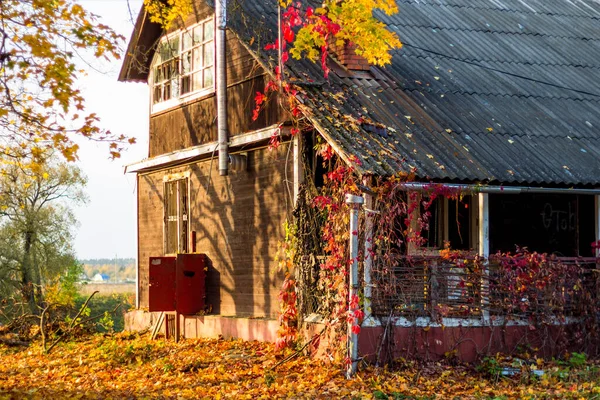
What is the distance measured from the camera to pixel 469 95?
1678cm

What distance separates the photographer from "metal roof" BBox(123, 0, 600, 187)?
14.2 m

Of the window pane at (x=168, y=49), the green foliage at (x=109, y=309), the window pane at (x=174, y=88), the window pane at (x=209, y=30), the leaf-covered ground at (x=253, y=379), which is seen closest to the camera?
the leaf-covered ground at (x=253, y=379)

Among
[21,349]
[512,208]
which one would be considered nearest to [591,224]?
[512,208]

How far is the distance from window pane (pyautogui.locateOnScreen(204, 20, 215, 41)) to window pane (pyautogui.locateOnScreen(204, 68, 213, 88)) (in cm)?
61

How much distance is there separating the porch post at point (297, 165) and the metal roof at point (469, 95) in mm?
812

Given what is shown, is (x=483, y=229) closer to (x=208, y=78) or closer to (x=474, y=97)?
(x=474, y=97)

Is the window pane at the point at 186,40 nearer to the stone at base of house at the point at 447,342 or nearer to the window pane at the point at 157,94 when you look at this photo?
the window pane at the point at 157,94

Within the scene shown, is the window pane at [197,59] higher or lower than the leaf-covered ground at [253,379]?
higher

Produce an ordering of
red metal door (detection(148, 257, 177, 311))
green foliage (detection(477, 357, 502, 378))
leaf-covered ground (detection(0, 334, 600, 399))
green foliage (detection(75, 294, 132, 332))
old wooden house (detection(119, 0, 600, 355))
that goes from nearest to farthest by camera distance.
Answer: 1. leaf-covered ground (detection(0, 334, 600, 399))
2. green foliage (detection(477, 357, 502, 378))
3. old wooden house (detection(119, 0, 600, 355))
4. red metal door (detection(148, 257, 177, 311))
5. green foliage (detection(75, 294, 132, 332))

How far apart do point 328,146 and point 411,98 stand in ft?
8.76

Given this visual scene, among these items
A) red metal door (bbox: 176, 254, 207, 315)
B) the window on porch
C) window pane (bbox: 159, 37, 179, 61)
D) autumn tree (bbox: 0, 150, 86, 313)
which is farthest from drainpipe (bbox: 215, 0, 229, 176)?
autumn tree (bbox: 0, 150, 86, 313)

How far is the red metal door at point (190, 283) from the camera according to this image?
1772 centimetres

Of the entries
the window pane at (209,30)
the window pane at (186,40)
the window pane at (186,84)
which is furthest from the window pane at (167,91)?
the window pane at (209,30)

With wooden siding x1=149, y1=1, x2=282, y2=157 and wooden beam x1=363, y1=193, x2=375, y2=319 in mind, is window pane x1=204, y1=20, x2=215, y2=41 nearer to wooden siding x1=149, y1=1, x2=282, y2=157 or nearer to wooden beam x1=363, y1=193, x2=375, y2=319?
wooden siding x1=149, y1=1, x2=282, y2=157
